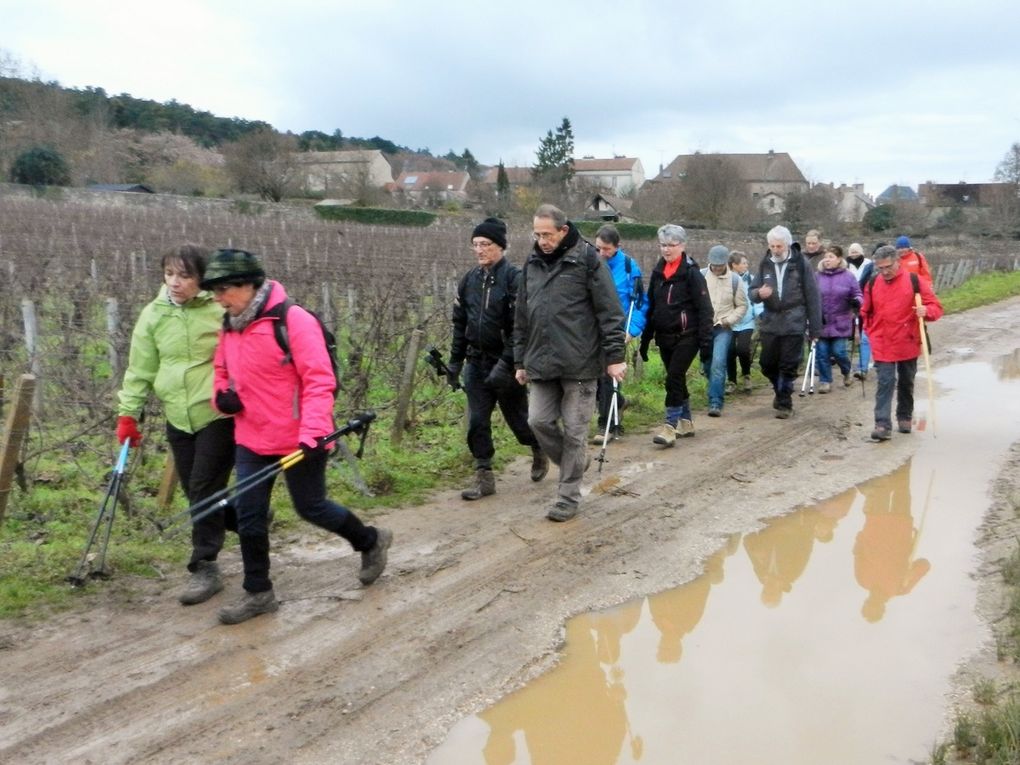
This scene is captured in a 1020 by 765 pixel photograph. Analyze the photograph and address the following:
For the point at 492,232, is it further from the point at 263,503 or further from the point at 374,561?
the point at 263,503

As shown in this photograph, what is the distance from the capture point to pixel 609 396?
8.31 meters

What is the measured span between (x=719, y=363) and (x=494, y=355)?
3.98m

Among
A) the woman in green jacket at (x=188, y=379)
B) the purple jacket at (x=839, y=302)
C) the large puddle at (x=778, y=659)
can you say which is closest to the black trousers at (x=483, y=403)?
the large puddle at (x=778, y=659)

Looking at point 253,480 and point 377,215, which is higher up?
point 377,215

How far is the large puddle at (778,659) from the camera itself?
141 inches

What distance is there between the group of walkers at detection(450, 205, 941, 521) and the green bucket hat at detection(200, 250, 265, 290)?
6.71ft

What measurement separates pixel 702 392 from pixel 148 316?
7.31 meters

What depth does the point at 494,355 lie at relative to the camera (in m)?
6.43

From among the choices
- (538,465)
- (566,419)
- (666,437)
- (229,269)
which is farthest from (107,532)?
(666,437)

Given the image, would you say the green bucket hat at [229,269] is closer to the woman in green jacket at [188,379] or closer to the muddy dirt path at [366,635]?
the woman in green jacket at [188,379]

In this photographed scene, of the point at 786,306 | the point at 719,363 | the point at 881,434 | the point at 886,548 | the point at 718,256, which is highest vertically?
the point at 718,256

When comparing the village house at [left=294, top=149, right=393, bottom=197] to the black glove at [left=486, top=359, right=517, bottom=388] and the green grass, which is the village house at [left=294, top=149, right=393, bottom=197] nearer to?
the green grass

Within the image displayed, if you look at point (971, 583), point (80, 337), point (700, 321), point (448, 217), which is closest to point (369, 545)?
point (971, 583)

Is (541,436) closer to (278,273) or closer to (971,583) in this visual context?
(971,583)
